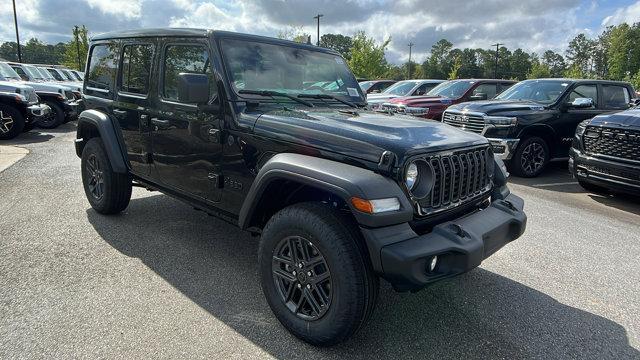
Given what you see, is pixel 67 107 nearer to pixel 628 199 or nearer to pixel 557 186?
pixel 557 186

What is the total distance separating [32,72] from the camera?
53.6ft

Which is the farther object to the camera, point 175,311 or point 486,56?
point 486,56

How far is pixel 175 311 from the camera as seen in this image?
10.1 feet

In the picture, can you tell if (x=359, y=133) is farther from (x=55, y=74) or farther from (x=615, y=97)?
(x=55, y=74)

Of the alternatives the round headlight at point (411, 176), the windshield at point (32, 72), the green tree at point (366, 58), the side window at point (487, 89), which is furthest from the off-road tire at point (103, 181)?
the green tree at point (366, 58)

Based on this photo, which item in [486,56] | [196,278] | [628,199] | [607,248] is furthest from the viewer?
[486,56]

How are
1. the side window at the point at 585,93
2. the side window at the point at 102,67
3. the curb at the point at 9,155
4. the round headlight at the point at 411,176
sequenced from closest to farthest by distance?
1. the round headlight at the point at 411,176
2. the side window at the point at 102,67
3. the curb at the point at 9,155
4. the side window at the point at 585,93

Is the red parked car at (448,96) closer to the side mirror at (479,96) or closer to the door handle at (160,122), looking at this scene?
the side mirror at (479,96)

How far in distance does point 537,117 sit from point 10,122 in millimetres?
11695

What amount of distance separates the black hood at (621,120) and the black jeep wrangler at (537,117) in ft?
4.85

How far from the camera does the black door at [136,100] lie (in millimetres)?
4035

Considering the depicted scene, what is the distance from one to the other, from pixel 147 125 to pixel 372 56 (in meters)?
33.9

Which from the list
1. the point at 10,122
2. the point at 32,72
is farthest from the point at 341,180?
the point at 32,72

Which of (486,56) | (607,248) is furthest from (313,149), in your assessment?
(486,56)
